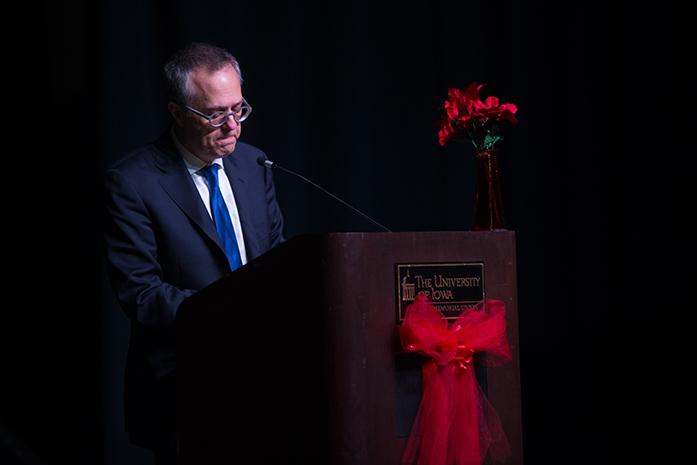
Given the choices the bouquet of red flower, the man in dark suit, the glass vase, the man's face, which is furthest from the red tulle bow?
the man's face

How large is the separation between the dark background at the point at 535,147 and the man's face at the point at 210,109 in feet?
1.97

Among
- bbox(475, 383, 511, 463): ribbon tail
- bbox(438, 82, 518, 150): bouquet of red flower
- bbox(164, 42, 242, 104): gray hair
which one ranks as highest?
bbox(164, 42, 242, 104): gray hair

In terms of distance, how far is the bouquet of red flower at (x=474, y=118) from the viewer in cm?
182

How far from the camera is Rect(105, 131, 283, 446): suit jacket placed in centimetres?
204

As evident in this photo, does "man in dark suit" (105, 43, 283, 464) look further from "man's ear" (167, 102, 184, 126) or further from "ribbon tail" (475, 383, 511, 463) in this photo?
"ribbon tail" (475, 383, 511, 463)

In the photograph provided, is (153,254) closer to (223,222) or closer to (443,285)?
(223,222)

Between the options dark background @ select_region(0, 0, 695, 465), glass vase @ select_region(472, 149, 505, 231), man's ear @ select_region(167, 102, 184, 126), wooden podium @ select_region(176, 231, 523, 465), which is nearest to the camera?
wooden podium @ select_region(176, 231, 523, 465)

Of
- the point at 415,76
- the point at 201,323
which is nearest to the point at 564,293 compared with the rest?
the point at 415,76

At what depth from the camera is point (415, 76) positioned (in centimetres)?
323

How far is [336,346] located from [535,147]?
208 cm

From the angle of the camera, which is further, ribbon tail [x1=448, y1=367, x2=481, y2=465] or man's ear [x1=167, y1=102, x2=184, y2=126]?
man's ear [x1=167, y1=102, x2=184, y2=126]

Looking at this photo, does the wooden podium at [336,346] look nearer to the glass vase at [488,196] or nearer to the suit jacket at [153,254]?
the glass vase at [488,196]

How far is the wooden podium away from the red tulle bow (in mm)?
26

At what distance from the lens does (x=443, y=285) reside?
1.48 m
